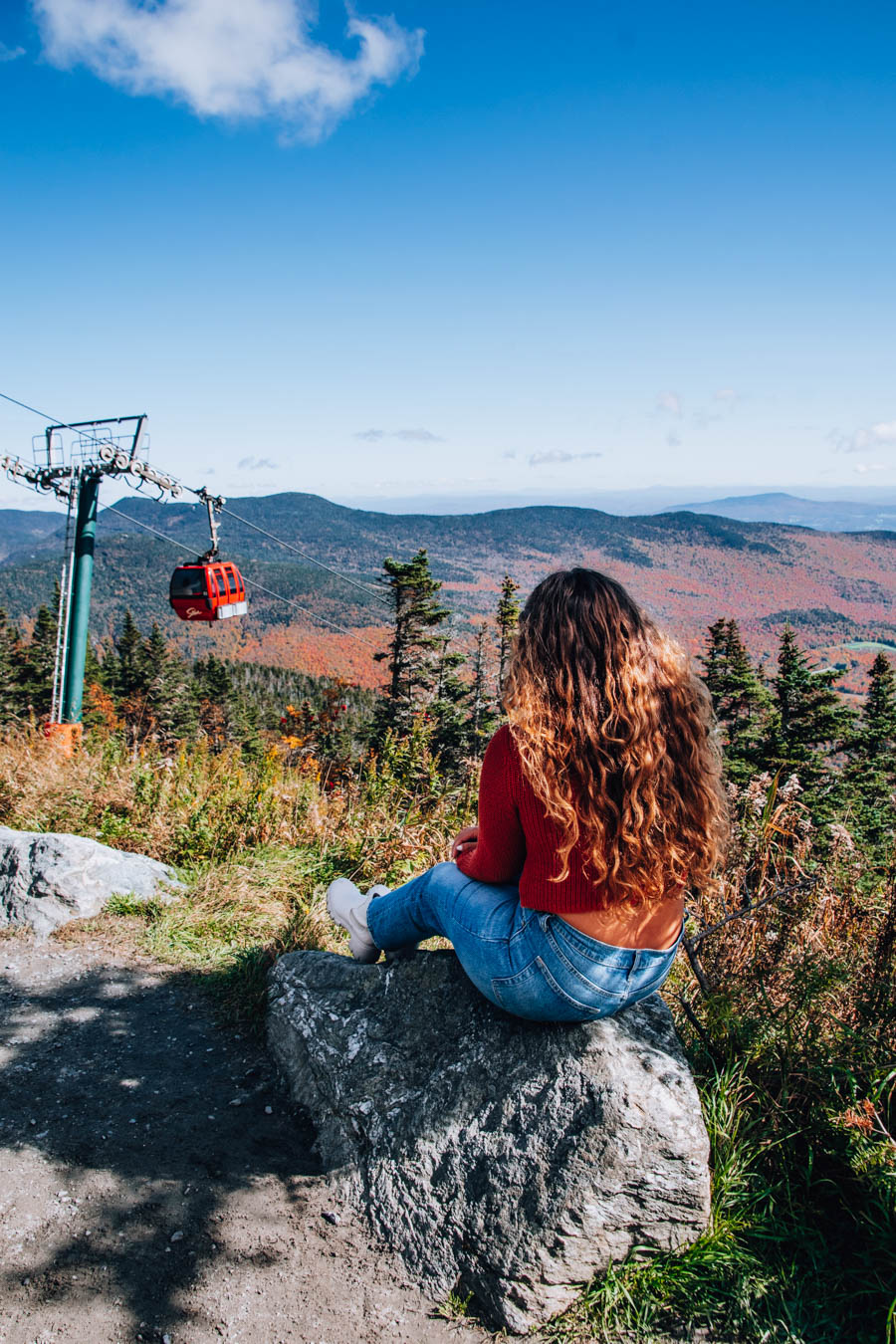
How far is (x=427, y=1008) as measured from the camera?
2559 millimetres

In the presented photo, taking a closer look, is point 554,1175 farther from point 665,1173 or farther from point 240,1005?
point 240,1005

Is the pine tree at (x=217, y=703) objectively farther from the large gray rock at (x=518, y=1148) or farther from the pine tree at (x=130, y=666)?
the large gray rock at (x=518, y=1148)

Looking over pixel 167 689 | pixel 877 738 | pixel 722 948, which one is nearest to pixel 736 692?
pixel 877 738

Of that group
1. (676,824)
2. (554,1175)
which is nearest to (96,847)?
(554,1175)

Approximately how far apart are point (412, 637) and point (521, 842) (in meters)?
25.3

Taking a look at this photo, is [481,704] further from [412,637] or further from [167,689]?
[167,689]

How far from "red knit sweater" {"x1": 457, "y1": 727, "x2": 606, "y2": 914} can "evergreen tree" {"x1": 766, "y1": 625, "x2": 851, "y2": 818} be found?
2241 cm

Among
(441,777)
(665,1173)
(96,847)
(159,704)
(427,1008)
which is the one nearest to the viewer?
(665,1173)

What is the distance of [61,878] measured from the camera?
403cm

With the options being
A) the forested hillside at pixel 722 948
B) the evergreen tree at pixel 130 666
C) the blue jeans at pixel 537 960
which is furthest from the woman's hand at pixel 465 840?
the evergreen tree at pixel 130 666

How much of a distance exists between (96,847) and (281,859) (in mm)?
1097

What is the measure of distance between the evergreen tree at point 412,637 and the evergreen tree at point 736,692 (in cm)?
995

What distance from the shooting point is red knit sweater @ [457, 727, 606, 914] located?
201 centimetres

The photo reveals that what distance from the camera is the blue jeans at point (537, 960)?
6.64ft
